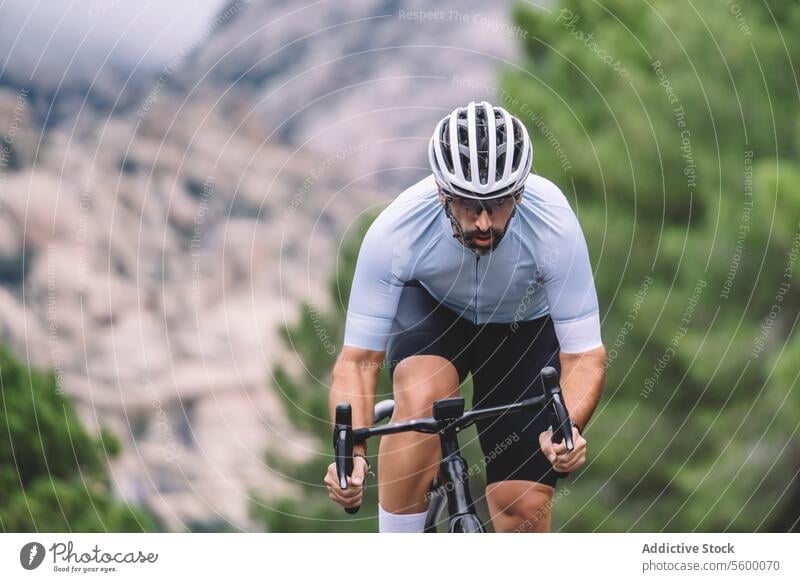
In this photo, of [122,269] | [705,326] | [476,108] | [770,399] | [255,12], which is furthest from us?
[255,12]

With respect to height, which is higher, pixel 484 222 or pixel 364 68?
pixel 484 222

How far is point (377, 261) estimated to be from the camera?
595cm

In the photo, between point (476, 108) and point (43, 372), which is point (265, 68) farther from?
point (476, 108)

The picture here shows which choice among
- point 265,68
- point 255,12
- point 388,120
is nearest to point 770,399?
point 265,68

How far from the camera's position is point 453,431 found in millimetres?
5816

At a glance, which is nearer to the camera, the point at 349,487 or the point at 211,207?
the point at 349,487

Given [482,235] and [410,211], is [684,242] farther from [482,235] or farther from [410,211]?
[482,235]

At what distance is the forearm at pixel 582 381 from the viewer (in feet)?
19.2

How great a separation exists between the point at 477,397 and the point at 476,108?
1.42 metres

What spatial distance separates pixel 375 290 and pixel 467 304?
0.47 m
